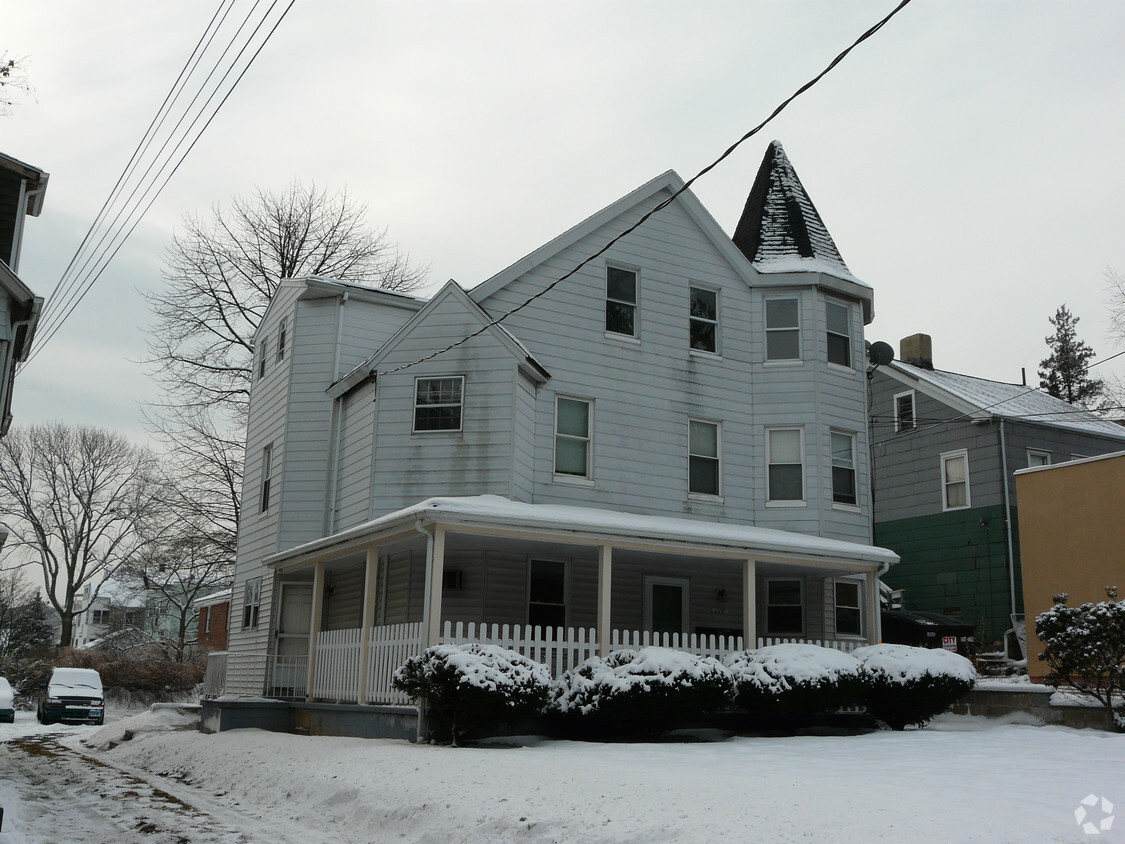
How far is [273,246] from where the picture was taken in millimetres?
35844

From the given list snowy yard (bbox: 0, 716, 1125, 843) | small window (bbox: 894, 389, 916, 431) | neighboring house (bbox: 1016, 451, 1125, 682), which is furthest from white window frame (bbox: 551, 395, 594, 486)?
small window (bbox: 894, 389, 916, 431)

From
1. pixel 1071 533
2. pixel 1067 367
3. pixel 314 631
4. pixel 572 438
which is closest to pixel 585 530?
pixel 572 438

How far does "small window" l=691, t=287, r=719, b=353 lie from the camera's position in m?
20.5

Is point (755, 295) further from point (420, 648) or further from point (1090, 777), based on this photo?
point (1090, 777)

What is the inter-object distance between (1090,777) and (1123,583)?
9808 mm

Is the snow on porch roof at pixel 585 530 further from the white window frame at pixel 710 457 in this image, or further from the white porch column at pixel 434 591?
the white window frame at pixel 710 457

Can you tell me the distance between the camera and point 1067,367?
5344cm

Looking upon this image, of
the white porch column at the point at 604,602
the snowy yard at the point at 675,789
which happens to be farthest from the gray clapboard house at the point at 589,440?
the snowy yard at the point at 675,789

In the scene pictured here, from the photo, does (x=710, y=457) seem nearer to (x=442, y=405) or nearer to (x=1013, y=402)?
(x=442, y=405)

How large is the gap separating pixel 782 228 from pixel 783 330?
8.53ft

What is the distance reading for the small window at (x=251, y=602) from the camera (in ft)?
69.3

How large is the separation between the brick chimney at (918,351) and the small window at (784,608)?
14.1m

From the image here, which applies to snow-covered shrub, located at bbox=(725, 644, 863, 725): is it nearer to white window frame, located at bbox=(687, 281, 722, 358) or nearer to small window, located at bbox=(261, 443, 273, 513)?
white window frame, located at bbox=(687, 281, 722, 358)

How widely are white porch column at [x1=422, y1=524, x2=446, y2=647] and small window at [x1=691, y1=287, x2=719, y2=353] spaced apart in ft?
28.4
